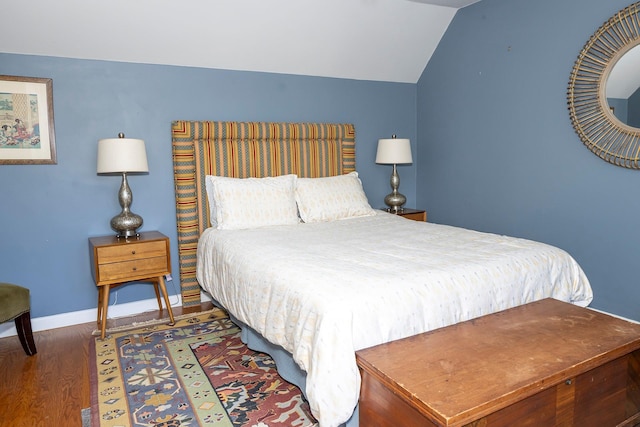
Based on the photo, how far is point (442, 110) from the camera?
14.3ft

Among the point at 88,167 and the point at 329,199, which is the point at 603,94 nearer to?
the point at 329,199

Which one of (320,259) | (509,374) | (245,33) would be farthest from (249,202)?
(509,374)

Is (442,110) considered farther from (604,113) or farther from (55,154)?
(55,154)

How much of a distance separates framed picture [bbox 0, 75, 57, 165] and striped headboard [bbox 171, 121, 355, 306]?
0.85 m

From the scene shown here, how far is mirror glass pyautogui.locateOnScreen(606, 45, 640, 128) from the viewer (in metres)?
2.86

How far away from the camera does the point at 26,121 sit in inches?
120

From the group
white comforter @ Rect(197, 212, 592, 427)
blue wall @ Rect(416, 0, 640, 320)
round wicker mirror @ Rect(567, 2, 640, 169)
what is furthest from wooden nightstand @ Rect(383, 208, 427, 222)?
round wicker mirror @ Rect(567, 2, 640, 169)

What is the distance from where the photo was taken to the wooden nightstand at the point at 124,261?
296 centimetres

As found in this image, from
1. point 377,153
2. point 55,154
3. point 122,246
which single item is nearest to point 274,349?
point 122,246

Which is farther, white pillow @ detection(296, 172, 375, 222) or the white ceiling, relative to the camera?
white pillow @ detection(296, 172, 375, 222)

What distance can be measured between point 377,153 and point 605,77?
1.91 metres

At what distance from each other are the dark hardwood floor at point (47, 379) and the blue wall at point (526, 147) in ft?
10.7

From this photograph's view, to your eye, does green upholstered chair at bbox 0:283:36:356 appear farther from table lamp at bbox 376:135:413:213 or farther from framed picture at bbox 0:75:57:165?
table lamp at bbox 376:135:413:213

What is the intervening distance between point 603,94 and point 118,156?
10.9 ft
